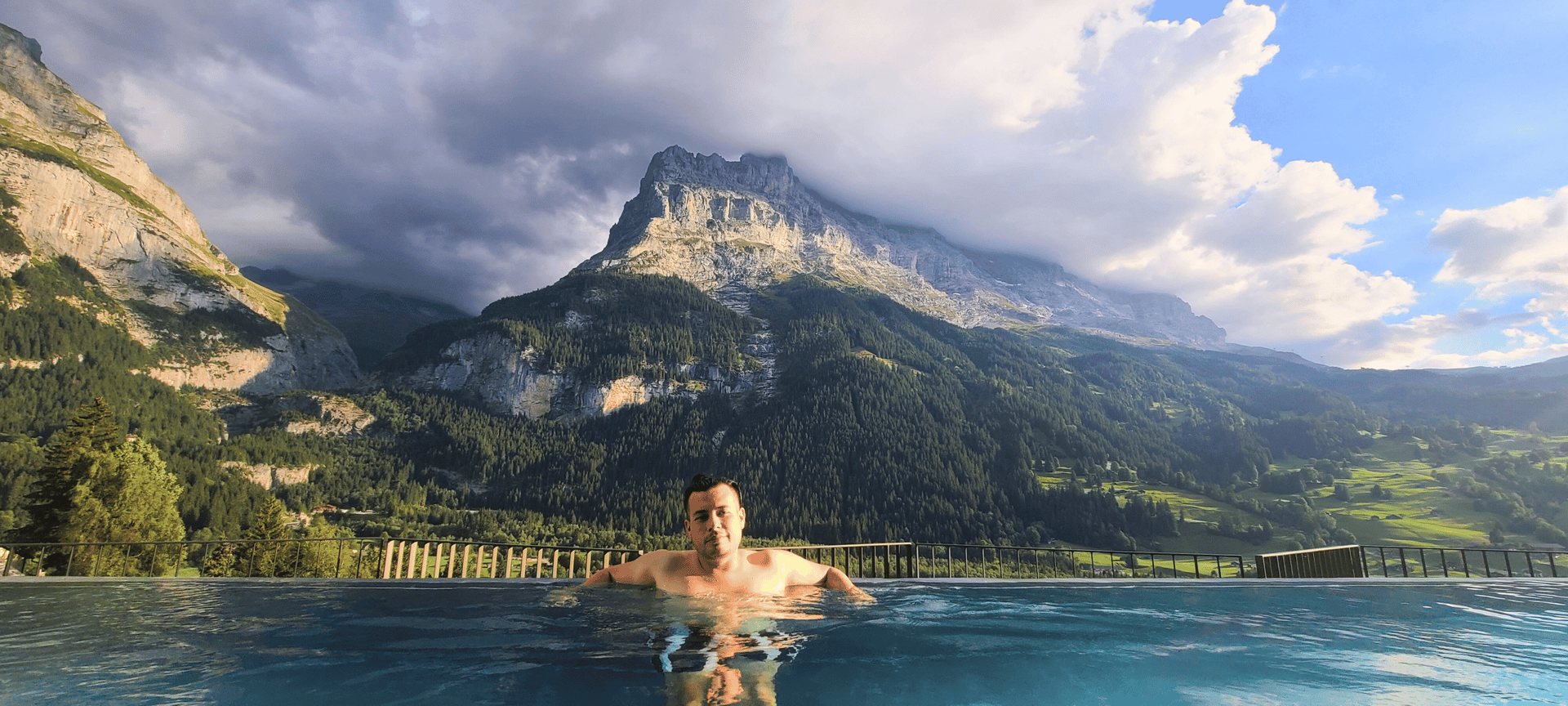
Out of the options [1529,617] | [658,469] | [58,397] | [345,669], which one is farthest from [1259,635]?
[58,397]

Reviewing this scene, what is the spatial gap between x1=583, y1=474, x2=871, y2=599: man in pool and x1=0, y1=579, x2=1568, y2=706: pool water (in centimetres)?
24

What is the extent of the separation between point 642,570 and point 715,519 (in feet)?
5.88

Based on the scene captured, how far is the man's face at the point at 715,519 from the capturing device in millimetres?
7258

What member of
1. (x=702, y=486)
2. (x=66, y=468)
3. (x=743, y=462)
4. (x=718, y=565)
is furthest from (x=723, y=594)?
(x=743, y=462)

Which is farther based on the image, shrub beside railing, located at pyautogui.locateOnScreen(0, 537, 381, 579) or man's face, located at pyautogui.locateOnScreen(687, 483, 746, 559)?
shrub beside railing, located at pyautogui.locateOnScreen(0, 537, 381, 579)

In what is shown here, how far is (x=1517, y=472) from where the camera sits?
497ft

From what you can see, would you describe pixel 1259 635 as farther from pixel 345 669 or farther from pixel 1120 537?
pixel 1120 537

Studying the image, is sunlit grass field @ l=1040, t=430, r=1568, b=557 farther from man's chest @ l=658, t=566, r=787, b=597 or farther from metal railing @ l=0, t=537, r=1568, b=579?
man's chest @ l=658, t=566, r=787, b=597

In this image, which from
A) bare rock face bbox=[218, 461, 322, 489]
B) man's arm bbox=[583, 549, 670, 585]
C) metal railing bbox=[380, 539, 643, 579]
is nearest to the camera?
man's arm bbox=[583, 549, 670, 585]

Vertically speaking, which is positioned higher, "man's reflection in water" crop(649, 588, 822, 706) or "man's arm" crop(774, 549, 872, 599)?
"man's arm" crop(774, 549, 872, 599)

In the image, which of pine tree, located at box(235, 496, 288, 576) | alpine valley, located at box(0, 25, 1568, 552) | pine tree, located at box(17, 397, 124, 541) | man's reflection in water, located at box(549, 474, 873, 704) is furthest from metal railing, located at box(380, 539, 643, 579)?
alpine valley, located at box(0, 25, 1568, 552)

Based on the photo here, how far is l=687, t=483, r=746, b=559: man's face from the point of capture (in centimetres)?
726

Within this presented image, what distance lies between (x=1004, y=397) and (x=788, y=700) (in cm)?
20111

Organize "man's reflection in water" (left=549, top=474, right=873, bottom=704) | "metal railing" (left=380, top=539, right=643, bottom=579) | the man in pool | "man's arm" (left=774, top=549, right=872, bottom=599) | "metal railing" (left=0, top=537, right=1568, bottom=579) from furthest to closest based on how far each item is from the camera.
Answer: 1. "metal railing" (left=0, top=537, right=1568, bottom=579)
2. "metal railing" (left=380, top=539, right=643, bottom=579)
3. "man's arm" (left=774, top=549, right=872, bottom=599)
4. the man in pool
5. "man's reflection in water" (left=549, top=474, right=873, bottom=704)
